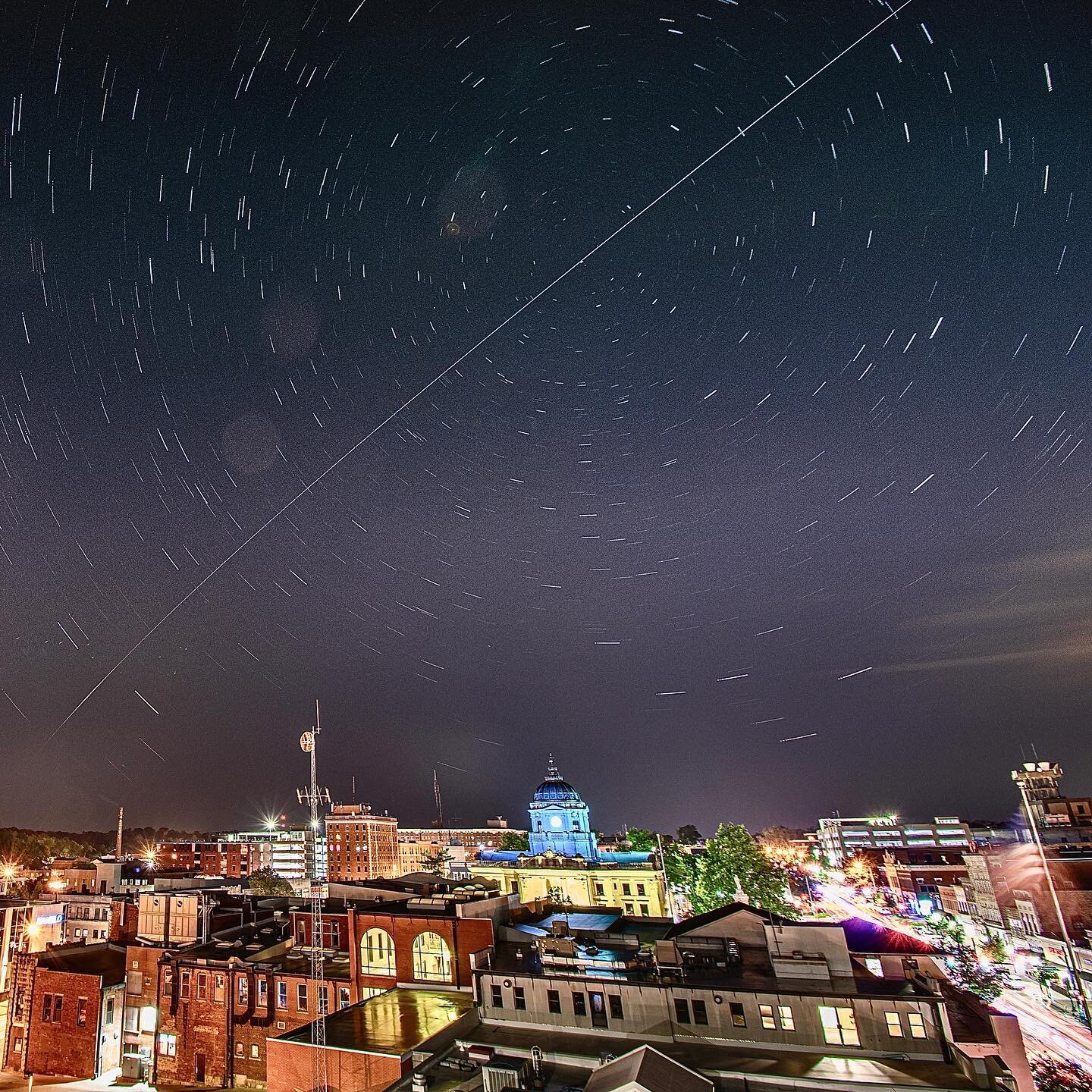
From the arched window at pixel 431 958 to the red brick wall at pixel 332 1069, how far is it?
8949mm

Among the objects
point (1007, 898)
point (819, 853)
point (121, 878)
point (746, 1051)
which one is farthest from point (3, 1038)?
point (819, 853)

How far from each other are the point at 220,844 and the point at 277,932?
142 m

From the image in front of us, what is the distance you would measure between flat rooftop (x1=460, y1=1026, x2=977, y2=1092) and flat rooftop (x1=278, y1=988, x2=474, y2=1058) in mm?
3437

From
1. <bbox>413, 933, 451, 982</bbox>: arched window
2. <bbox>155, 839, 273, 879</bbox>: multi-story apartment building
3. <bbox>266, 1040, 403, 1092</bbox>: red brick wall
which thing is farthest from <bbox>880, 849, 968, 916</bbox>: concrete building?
<bbox>155, 839, 273, 879</bbox>: multi-story apartment building

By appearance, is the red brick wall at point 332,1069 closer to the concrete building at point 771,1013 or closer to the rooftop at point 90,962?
the concrete building at point 771,1013

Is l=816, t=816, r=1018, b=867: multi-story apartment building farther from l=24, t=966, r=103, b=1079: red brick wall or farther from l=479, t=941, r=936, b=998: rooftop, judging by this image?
l=24, t=966, r=103, b=1079: red brick wall

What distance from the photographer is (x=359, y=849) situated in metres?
166

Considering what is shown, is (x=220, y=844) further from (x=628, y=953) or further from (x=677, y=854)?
(x=628, y=953)

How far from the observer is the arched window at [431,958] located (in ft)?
126

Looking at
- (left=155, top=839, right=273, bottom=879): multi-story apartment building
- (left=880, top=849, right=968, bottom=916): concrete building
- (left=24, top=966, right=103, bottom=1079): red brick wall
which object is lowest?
(left=880, top=849, right=968, bottom=916): concrete building

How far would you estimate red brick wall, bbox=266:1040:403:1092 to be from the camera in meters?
28.1

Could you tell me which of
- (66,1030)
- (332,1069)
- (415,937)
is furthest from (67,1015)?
(332,1069)

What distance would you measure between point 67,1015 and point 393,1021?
101 ft

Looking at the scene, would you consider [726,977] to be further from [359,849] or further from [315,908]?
[359,849]
